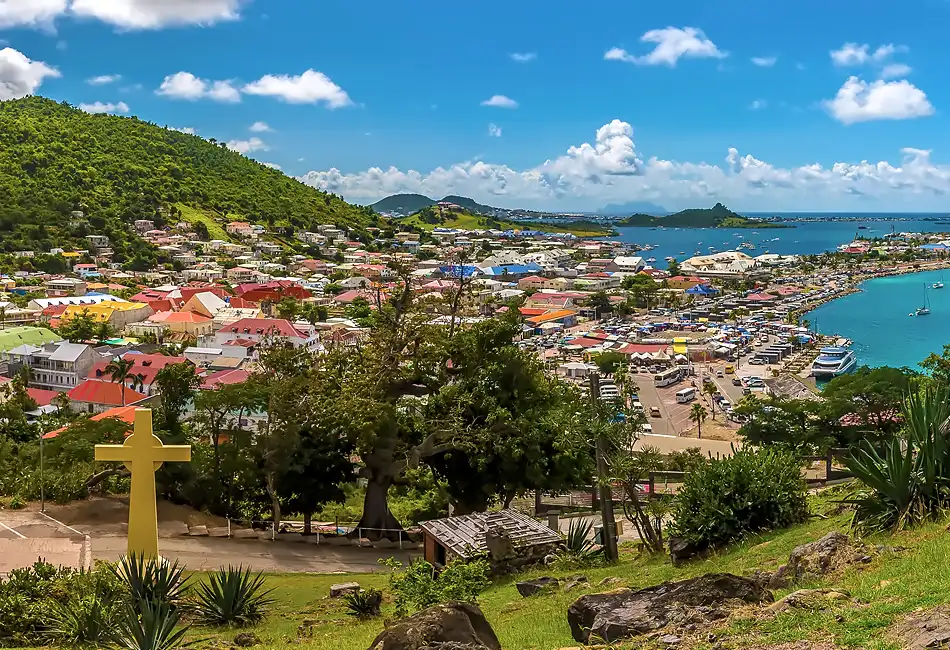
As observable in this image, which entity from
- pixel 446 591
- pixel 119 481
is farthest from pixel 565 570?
pixel 119 481

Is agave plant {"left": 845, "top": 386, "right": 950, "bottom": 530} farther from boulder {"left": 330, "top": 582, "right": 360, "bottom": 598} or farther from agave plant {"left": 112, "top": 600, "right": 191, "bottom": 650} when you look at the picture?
agave plant {"left": 112, "top": 600, "right": 191, "bottom": 650}

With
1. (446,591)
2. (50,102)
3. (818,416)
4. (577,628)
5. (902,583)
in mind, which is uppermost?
(50,102)

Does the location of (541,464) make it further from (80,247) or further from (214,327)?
(80,247)

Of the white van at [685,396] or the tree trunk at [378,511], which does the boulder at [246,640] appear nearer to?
the tree trunk at [378,511]

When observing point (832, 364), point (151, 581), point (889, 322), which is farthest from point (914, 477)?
point (889, 322)

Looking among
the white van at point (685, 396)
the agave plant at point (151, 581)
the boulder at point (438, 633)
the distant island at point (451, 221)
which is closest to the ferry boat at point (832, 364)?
the white van at point (685, 396)

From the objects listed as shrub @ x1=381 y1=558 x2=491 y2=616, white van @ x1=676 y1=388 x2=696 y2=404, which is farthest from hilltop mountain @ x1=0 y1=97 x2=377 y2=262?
shrub @ x1=381 y1=558 x2=491 y2=616

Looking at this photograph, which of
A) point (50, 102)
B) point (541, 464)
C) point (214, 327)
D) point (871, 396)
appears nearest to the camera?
point (541, 464)

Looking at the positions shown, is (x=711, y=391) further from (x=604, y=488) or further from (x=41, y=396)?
(x=604, y=488)
